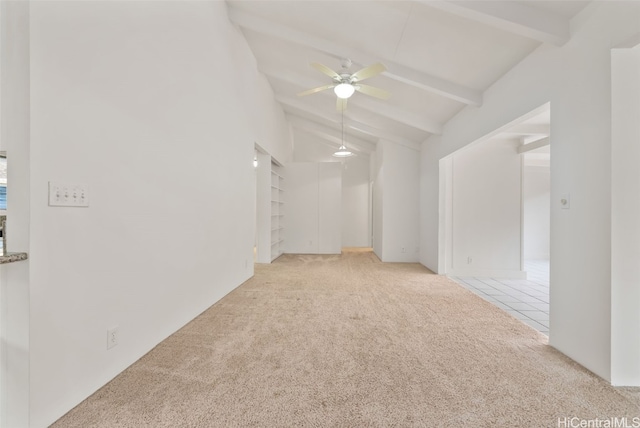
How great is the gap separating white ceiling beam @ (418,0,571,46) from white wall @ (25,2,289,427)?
7.42 ft

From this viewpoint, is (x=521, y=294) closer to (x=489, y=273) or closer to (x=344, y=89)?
(x=489, y=273)

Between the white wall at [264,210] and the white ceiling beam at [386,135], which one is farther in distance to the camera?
the white ceiling beam at [386,135]

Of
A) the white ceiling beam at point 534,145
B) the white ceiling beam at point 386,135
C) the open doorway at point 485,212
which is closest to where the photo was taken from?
the white ceiling beam at point 534,145

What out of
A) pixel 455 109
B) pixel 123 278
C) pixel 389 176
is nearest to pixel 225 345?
pixel 123 278

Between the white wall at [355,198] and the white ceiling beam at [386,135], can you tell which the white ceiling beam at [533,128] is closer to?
the white ceiling beam at [386,135]

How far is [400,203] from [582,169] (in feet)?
14.5

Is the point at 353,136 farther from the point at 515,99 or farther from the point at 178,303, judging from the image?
the point at 178,303

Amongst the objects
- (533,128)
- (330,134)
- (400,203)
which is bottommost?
(400,203)

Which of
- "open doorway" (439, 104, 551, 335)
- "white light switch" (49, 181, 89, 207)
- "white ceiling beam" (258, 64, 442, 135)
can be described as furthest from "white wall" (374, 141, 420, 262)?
"white light switch" (49, 181, 89, 207)

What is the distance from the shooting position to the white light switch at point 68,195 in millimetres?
1438

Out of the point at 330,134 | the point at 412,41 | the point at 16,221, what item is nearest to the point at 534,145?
the point at 412,41

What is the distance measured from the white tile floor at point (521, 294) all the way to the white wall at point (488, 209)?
0.32m

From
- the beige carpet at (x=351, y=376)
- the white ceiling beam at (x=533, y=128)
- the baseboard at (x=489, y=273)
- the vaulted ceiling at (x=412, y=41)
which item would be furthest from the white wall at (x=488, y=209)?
the beige carpet at (x=351, y=376)

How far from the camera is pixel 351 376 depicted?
185cm
